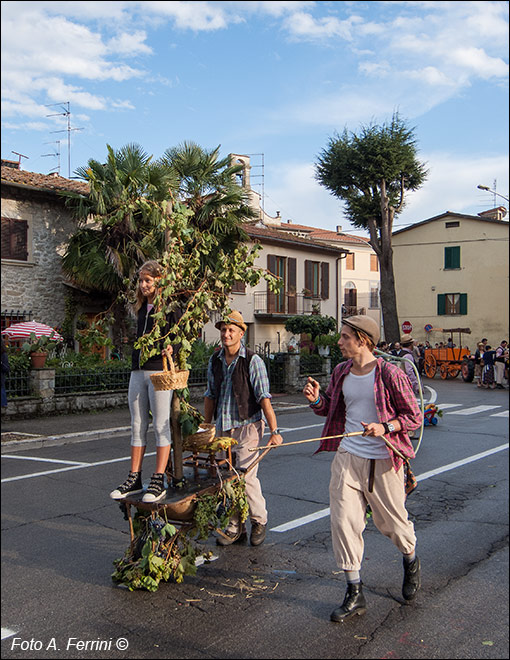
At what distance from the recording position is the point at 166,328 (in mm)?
2223

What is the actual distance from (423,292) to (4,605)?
9.28ft

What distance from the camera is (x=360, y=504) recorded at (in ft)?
13.1

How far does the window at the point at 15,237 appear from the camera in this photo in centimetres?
340

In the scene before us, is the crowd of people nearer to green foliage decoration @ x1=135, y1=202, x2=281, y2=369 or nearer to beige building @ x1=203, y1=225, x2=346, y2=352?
beige building @ x1=203, y1=225, x2=346, y2=352

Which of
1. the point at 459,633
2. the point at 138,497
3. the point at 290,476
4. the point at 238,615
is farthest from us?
the point at 290,476

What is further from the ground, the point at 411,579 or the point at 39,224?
the point at 39,224

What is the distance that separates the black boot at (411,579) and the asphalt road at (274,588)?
0.10 meters

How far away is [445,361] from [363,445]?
26.7 inches

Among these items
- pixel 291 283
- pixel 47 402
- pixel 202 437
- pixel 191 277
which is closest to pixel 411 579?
pixel 202 437

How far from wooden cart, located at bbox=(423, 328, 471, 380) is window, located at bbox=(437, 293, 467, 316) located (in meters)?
0.30

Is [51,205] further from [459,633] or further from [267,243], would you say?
[459,633]

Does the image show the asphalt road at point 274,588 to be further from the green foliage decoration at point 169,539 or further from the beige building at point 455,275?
the beige building at point 455,275

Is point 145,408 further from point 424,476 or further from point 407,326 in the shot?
point 424,476

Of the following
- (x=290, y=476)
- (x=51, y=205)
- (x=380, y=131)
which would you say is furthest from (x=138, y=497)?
(x=290, y=476)
